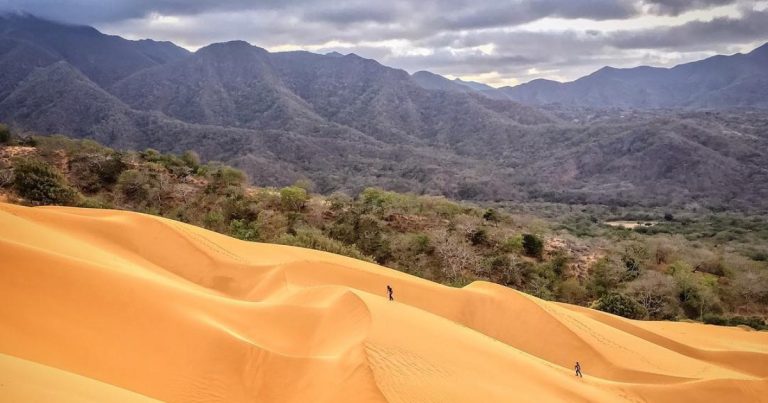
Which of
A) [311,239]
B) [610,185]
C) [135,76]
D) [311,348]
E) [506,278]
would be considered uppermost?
[135,76]

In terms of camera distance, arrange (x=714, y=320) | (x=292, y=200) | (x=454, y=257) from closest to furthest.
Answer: (x=714, y=320), (x=454, y=257), (x=292, y=200)

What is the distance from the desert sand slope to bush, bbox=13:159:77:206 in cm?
989

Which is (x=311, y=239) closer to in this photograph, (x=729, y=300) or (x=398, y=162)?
(x=729, y=300)

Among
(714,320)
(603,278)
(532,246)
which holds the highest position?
(532,246)

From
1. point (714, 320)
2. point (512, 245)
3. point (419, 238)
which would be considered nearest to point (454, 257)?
point (419, 238)

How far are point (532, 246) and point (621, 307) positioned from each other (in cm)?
803

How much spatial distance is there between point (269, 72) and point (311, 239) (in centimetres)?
14740

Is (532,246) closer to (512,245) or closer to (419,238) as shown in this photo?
(512,245)

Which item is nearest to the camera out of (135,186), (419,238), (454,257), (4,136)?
(454,257)

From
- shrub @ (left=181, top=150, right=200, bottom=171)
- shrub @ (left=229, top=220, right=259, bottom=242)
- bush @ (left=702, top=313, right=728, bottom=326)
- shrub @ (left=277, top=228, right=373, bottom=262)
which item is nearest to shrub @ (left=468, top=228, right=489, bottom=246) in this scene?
shrub @ (left=277, top=228, right=373, bottom=262)

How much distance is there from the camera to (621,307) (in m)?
22.8

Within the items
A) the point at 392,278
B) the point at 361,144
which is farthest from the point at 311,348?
the point at 361,144

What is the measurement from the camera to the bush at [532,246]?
30.3m

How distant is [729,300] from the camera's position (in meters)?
26.5
